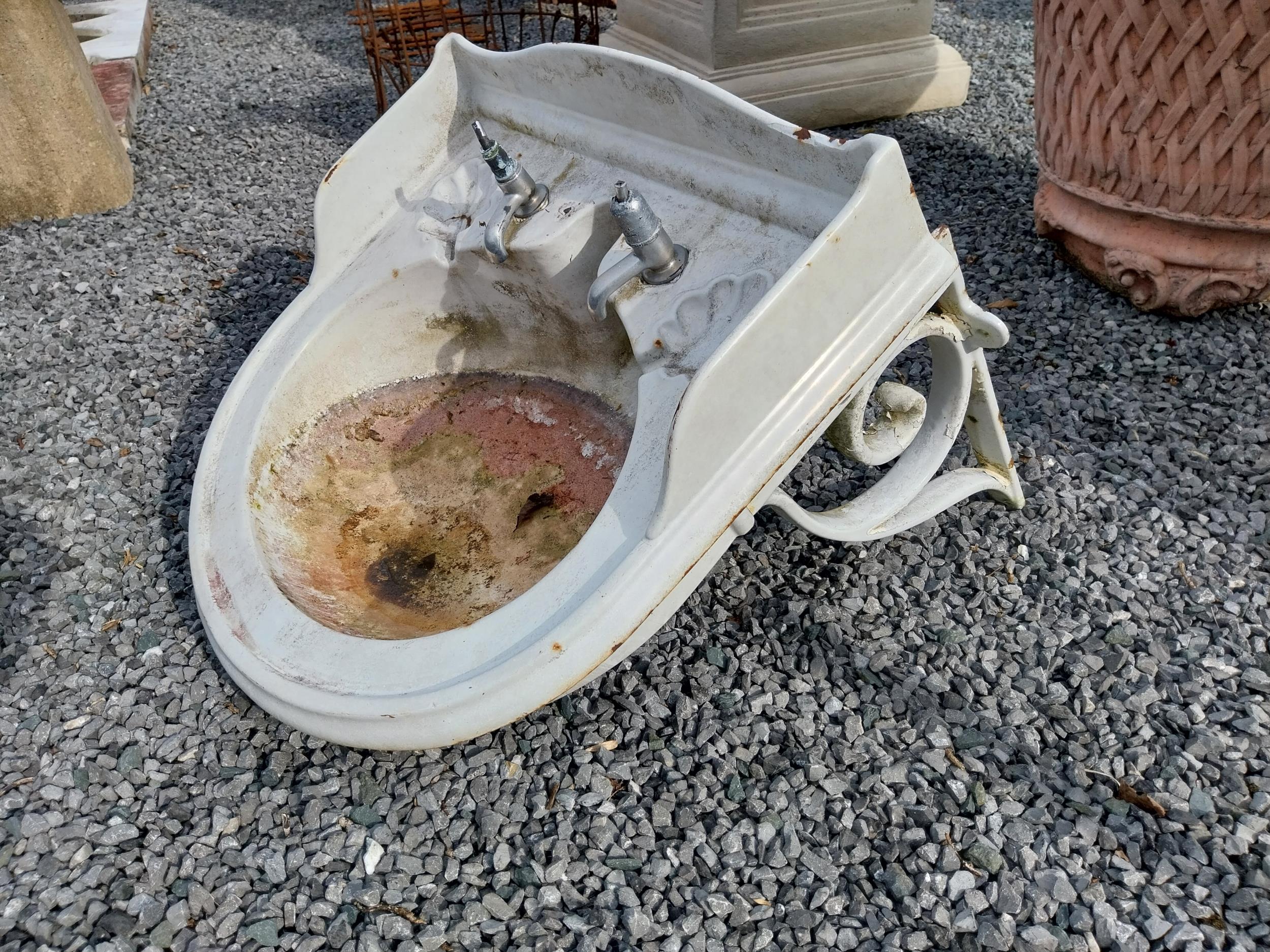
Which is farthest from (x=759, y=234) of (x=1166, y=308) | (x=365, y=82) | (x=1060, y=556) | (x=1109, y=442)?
(x=365, y=82)

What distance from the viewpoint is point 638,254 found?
1.67 metres

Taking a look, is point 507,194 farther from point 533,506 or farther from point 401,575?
point 401,575

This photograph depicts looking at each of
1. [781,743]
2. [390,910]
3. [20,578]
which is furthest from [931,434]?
[20,578]

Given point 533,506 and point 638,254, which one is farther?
point 533,506

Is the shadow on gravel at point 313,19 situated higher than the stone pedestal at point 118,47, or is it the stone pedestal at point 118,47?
the stone pedestal at point 118,47

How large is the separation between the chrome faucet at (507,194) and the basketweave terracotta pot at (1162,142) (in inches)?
56.9

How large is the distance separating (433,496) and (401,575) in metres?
0.24

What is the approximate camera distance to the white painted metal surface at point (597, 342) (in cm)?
135

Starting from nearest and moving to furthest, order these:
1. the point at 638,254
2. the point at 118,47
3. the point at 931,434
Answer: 1. the point at 638,254
2. the point at 931,434
3. the point at 118,47

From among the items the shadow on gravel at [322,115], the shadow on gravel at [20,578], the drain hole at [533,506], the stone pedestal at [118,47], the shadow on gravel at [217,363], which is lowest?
the shadow on gravel at [322,115]

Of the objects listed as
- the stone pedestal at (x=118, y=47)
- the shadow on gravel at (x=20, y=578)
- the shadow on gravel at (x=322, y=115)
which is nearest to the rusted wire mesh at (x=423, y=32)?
the shadow on gravel at (x=322, y=115)

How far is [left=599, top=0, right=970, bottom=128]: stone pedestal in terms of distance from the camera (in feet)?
12.0

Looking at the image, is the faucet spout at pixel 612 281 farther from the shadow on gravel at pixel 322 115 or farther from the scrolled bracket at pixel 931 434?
the shadow on gravel at pixel 322 115

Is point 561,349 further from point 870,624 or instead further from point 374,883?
point 374,883
